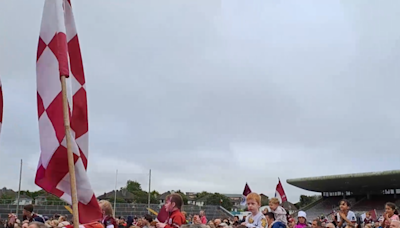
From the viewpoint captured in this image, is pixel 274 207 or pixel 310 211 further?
pixel 310 211

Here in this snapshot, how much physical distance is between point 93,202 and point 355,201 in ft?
167

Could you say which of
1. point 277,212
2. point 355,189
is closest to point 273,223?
point 277,212

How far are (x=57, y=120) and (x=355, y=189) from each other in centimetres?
5069

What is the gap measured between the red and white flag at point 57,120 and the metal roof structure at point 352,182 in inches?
1534

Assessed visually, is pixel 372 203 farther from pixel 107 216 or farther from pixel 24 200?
pixel 107 216

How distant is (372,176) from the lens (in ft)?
131

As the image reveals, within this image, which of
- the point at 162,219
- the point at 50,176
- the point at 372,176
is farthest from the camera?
the point at 372,176

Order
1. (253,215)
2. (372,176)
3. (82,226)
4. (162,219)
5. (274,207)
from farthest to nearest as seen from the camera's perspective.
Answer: (372,176) → (274,207) → (253,215) → (162,219) → (82,226)

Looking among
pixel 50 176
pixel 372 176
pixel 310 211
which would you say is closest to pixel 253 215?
pixel 50 176

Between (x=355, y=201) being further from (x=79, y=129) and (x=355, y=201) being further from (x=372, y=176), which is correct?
(x=79, y=129)

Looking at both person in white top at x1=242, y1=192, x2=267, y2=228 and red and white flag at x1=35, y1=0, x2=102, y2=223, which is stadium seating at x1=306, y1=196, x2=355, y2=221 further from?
red and white flag at x1=35, y1=0, x2=102, y2=223

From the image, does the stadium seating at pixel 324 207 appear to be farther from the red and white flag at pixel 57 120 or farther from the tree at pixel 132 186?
the red and white flag at pixel 57 120

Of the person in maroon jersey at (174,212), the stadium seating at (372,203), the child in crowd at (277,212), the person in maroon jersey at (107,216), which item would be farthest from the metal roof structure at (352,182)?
the person in maroon jersey at (174,212)

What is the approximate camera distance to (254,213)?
6.44 metres
